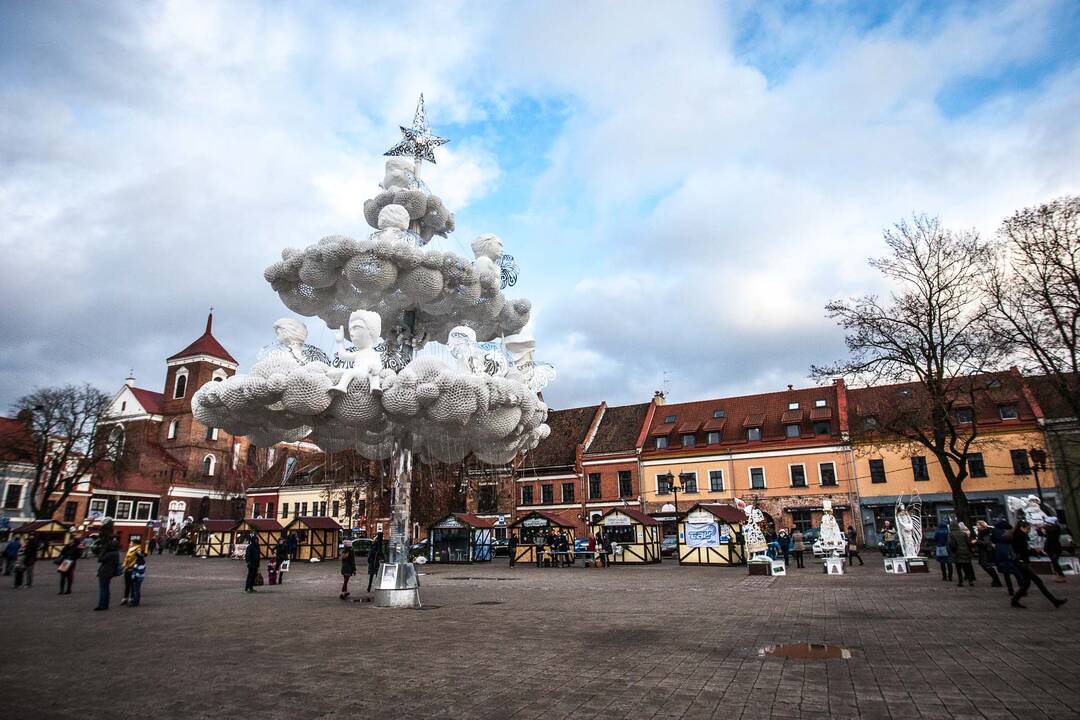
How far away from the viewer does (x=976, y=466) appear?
36906 millimetres

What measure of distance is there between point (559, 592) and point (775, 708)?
1148cm

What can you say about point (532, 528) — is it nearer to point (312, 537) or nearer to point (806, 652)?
point (312, 537)

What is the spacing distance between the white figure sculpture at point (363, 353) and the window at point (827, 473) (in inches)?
1452

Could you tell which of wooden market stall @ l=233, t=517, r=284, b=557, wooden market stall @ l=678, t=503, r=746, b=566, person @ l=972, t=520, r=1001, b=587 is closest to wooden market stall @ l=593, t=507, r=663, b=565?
wooden market stall @ l=678, t=503, r=746, b=566

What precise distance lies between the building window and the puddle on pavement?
36.0 metres

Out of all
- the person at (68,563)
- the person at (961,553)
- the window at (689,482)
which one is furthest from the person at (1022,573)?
the window at (689,482)

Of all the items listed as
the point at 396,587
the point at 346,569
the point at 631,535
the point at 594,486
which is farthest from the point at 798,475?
the point at 396,587

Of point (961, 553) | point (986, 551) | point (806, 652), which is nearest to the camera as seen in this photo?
point (806, 652)

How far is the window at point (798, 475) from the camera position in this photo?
133 ft

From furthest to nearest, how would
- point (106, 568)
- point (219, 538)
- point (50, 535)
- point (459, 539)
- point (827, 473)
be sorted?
point (827, 473) < point (219, 538) < point (50, 535) < point (459, 539) < point (106, 568)

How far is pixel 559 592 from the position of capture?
16.0 meters

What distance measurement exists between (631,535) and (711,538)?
18.6 ft

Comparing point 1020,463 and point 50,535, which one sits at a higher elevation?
point 1020,463

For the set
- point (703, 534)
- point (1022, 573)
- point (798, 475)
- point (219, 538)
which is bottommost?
point (1022, 573)
